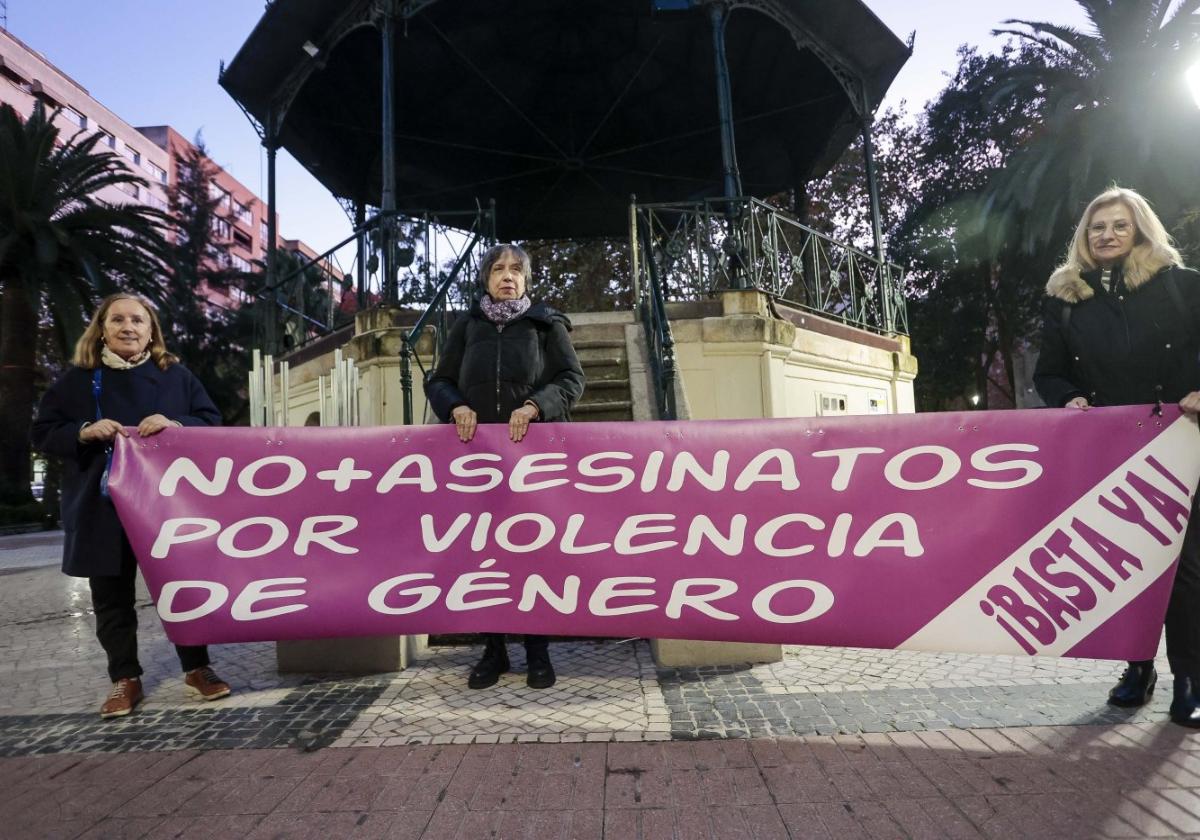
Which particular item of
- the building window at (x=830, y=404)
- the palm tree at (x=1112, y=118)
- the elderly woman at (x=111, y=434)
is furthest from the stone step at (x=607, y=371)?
the palm tree at (x=1112, y=118)

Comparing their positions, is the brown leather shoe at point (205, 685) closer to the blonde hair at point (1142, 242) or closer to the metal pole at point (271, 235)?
the blonde hair at point (1142, 242)

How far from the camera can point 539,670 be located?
361 cm

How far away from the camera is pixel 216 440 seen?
3246mm

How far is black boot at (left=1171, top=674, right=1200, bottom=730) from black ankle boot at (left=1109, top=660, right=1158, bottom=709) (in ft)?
0.44

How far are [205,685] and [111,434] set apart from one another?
1344mm

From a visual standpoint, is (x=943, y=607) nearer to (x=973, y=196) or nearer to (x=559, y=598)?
(x=559, y=598)

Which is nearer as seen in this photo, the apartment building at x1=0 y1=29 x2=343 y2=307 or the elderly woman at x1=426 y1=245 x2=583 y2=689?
the elderly woman at x1=426 y1=245 x2=583 y2=689

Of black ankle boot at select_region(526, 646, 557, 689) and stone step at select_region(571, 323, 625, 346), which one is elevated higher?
stone step at select_region(571, 323, 625, 346)

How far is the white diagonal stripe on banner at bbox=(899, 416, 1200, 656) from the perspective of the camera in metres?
2.91

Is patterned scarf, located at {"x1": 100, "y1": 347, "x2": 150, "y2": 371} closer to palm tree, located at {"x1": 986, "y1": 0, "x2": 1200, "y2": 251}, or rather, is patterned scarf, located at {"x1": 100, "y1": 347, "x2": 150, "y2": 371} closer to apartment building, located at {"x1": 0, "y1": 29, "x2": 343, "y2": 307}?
palm tree, located at {"x1": 986, "y1": 0, "x2": 1200, "y2": 251}

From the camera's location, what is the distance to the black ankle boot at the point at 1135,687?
3.11 metres

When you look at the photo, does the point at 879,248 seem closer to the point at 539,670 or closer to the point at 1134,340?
the point at 1134,340

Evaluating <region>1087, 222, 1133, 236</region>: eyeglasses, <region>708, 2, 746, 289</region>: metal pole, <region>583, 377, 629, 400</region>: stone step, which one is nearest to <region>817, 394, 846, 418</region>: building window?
<region>708, 2, 746, 289</region>: metal pole

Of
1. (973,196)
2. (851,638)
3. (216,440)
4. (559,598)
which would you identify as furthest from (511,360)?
(973,196)
